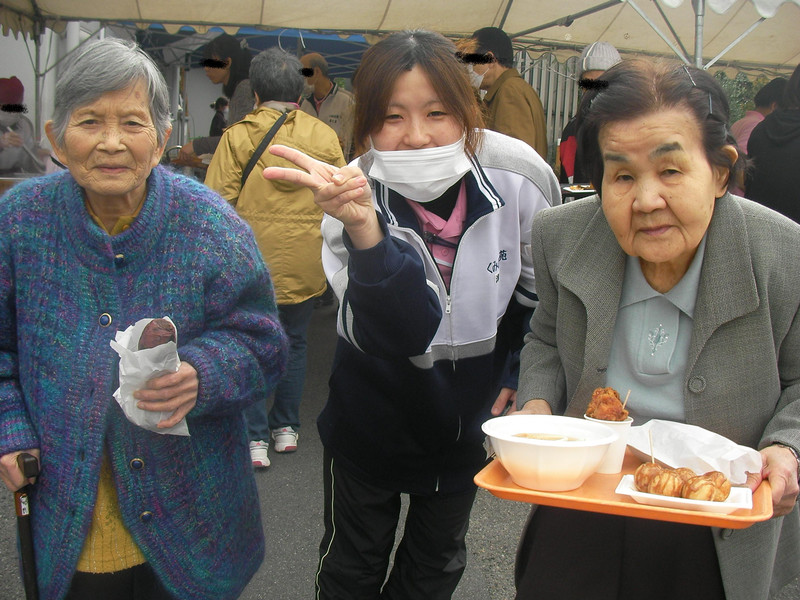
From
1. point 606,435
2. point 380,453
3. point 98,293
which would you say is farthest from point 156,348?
point 606,435

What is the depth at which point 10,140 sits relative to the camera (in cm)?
668

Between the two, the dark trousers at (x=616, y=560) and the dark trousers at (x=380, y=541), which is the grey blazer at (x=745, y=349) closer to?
the dark trousers at (x=616, y=560)

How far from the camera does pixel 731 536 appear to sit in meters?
1.52

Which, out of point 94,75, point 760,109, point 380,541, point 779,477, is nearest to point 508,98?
point 760,109

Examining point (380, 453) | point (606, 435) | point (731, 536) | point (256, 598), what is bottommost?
point (256, 598)

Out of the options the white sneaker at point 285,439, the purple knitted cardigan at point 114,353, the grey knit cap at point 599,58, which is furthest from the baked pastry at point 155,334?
the grey knit cap at point 599,58

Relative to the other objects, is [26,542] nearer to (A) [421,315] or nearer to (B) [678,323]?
(A) [421,315]

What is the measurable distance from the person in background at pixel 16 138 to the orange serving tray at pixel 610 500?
21.2 feet

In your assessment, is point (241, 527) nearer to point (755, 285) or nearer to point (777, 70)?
point (755, 285)

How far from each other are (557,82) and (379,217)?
10361 millimetres

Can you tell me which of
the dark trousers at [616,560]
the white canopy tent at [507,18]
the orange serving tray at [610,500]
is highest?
the white canopy tent at [507,18]

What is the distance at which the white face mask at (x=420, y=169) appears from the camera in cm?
195

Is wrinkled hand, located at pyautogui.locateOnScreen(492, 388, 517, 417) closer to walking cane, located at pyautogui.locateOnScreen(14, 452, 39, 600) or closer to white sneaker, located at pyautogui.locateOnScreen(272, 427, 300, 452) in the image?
walking cane, located at pyautogui.locateOnScreen(14, 452, 39, 600)

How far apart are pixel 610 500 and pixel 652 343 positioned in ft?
1.36
